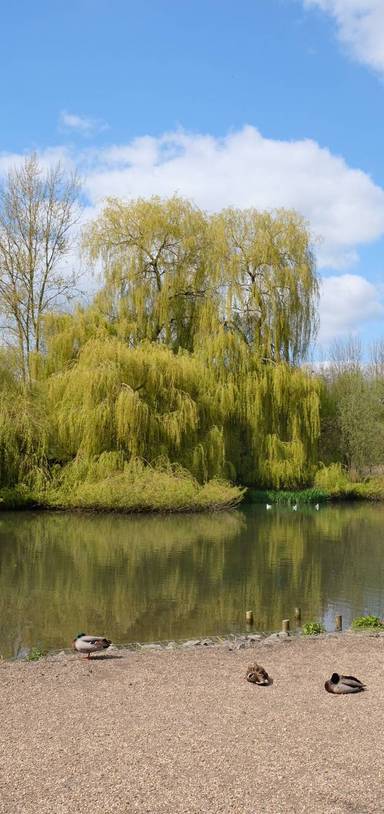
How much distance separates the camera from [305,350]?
29797 millimetres

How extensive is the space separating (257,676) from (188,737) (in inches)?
62.1

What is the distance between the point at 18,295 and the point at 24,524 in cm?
1161

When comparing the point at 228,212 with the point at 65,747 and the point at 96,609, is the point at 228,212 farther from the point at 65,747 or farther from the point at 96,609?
the point at 65,747

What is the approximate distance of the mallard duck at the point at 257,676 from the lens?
6934mm

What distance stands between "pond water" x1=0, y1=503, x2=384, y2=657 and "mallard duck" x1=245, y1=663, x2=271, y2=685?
109 inches

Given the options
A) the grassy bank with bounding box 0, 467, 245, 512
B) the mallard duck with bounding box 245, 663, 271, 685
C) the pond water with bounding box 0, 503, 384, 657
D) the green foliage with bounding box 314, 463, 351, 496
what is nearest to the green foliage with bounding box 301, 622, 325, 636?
the pond water with bounding box 0, 503, 384, 657

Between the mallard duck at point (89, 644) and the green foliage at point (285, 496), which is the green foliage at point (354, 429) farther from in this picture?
the mallard duck at point (89, 644)

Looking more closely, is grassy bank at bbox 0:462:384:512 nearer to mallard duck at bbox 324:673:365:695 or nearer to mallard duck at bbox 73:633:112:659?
mallard duck at bbox 73:633:112:659

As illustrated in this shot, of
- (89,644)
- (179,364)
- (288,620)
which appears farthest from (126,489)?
(89,644)

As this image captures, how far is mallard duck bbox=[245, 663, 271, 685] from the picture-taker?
22.7 feet

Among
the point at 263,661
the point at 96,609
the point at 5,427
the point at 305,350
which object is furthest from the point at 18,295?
the point at 263,661

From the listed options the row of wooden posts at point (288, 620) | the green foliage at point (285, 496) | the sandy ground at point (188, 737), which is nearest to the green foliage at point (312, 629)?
the row of wooden posts at point (288, 620)

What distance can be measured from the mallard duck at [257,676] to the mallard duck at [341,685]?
547mm

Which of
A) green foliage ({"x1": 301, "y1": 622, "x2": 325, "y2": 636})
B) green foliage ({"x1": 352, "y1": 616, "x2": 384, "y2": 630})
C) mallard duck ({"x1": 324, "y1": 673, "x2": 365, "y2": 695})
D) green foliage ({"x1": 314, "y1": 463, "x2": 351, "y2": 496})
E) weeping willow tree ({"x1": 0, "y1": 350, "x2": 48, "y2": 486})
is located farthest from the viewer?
green foliage ({"x1": 314, "y1": 463, "x2": 351, "y2": 496})
